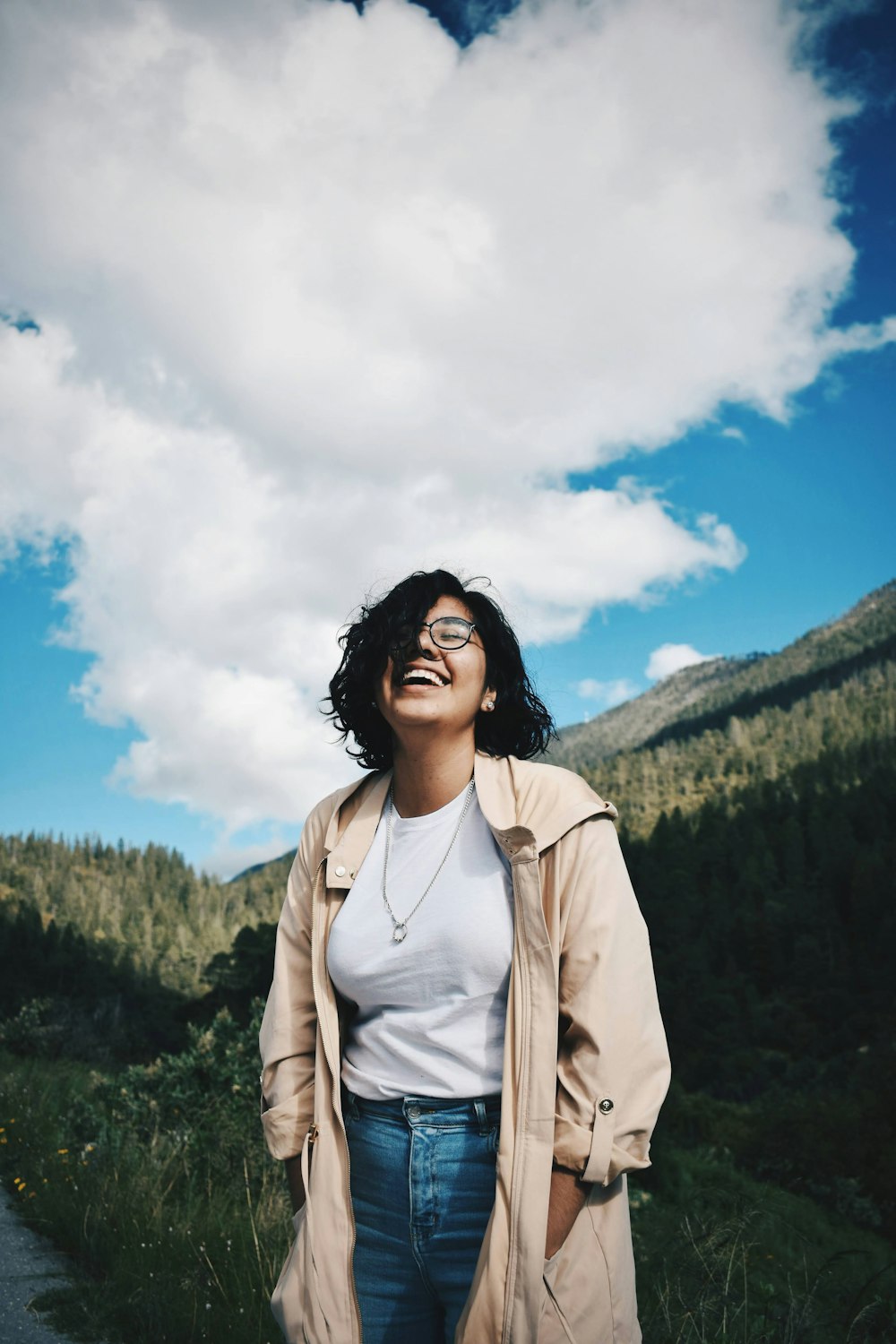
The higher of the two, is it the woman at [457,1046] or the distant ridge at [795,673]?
the distant ridge at [795,673]

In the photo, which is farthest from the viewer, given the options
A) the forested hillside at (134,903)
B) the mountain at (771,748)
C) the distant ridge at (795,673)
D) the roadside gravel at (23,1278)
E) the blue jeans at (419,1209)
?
the distant ridge at (795,673)

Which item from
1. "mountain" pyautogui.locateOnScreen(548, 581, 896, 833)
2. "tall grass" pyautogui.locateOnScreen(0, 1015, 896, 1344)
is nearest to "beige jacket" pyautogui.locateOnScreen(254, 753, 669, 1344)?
"tall grass" pyautogui.locateOnScreen(0, 1015, 896, 1344)

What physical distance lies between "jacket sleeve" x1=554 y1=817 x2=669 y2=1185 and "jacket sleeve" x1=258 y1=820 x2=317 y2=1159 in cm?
57

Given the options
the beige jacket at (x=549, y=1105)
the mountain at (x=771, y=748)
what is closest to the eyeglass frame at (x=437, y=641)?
the beige jacket at (x=549, y=1105)

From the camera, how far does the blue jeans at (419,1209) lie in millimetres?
1524

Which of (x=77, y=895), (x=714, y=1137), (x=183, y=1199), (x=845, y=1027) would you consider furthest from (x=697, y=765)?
(x=183, y=1199)

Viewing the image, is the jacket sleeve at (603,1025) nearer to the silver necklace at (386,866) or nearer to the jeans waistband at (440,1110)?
the jeans waistband at (440,1110)

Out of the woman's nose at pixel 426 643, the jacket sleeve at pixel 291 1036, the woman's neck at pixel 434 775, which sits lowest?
the jacket sleeve at pixel 291 1036

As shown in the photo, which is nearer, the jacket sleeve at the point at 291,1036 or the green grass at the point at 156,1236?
the jacket sleeve at the point at 291,1036

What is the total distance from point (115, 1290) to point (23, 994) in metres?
59.4

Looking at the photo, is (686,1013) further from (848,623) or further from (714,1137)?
(848,623)

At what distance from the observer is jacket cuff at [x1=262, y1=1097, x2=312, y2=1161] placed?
5.70 feet

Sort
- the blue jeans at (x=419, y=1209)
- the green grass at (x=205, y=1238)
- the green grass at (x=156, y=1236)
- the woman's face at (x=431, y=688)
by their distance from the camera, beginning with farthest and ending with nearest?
the green grass at (x=156, y=1236) < the green grass at (x=205, y=1238) < the woman's face at (x=431, y=688) < the blue jeans at (x=419, y=1209)

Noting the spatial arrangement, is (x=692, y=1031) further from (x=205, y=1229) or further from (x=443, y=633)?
(x=443, y=633)
